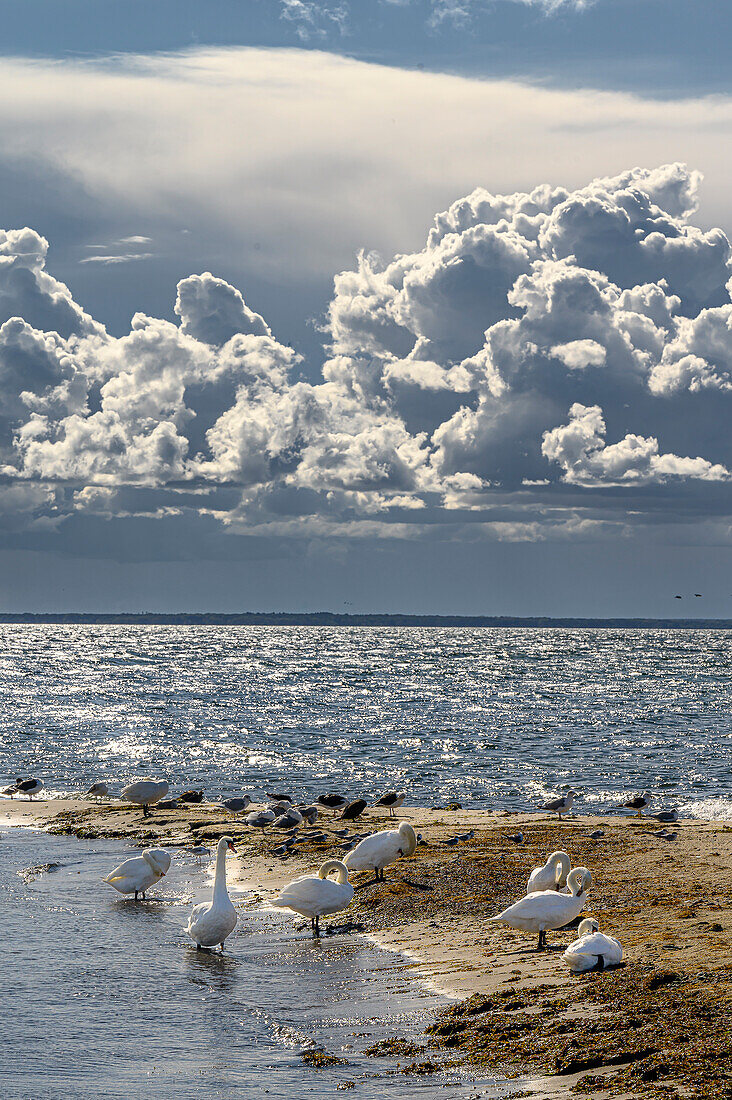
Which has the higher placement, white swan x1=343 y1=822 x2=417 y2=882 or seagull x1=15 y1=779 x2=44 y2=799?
white swan x1=343 y1=822 x2=417 y2=882

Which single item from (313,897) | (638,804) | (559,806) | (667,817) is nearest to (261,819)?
(559,806)

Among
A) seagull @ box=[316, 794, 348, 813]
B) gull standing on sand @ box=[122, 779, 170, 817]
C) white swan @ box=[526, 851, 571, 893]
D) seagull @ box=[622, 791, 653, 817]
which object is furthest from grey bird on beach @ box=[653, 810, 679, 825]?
gull standing on sand @ box=[122, 779, 170, 817]

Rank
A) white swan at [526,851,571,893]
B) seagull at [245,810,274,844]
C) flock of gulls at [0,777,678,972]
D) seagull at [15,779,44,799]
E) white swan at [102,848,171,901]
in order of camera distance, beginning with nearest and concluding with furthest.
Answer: flock of gulls at [0,777,678,972]
white swan at [526,851,571,893]
white swan at [102,848,171,901]
seagull at [245,810,274,844]
seagull at [15,779,44,799]

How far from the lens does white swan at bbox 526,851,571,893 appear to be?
1788cm

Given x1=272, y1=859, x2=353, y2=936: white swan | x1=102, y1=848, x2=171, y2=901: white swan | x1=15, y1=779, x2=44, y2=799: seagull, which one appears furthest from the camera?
x1=15, y1=779, x2=44, y2=799: seagull

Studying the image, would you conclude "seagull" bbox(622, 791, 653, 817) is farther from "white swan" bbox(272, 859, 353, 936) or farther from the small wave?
"white swan" bbox(272, 859, 353, 936)

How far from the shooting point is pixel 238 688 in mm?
97688

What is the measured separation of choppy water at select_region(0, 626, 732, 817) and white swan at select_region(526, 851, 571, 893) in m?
16.4

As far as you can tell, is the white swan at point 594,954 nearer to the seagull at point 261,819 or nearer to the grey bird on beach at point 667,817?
the seagull at point 261,819

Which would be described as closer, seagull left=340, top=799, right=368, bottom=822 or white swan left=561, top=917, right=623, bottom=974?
white swan left=561, top=917, right=623, bottom=974

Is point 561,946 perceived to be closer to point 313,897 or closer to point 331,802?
point 313,897

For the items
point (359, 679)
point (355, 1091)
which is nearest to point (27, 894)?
point (355, 1091)

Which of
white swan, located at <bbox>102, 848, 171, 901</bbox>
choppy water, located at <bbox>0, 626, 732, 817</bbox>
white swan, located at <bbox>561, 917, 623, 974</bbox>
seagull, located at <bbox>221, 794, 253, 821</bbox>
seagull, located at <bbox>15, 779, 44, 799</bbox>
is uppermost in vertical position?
white swan, located at <bbox>561, 917, 623, 974</bbox>

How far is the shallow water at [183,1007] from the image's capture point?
1132 centimetres
